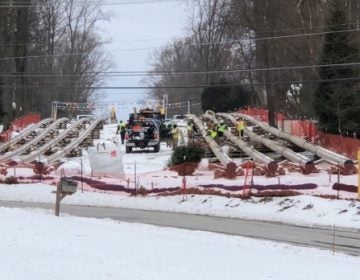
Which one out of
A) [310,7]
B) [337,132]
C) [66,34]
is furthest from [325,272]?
[66,34]

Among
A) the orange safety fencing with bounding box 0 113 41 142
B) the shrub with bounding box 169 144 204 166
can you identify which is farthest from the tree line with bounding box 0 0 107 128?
the shrub with bounding box 169 144 204 166

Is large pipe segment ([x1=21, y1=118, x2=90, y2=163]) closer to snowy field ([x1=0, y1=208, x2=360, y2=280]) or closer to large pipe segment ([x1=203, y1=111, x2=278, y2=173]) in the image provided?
large pipe segment ([x1=203, y1=111, x2=278, y2=173])

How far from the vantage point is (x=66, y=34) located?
9994cm

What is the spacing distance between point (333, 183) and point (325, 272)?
15919 mm

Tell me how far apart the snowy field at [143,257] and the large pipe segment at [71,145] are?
27.3 m

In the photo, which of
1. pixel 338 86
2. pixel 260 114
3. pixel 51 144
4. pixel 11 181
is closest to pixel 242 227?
pixel 11 181

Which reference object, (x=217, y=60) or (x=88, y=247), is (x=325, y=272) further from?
(x=217, y=60)

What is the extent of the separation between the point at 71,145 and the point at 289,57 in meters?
17.5

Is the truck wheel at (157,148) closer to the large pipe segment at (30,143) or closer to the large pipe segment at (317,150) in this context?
the large pipe segment at (317,150)

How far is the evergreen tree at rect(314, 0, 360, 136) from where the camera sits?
37.9 metres

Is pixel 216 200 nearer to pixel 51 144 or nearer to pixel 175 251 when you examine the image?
pixel 175 251

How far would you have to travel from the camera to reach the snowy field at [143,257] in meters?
8.98

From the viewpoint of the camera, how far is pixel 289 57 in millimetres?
50000

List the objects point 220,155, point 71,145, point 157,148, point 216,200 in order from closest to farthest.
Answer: point 216,200
point 220,155
point 157,148
point 71,145
